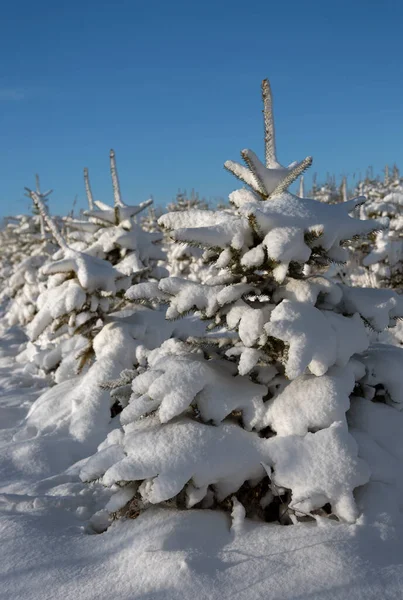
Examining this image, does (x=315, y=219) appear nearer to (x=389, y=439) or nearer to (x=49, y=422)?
(x=389, y=439)

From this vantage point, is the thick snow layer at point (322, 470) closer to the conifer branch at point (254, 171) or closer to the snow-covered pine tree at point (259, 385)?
the snow-covered pine tree at point (259, 385)

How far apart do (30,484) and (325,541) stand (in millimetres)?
2455

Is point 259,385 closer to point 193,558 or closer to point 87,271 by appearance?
point 193,558

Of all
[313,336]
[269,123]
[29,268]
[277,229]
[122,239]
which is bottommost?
[29,268]

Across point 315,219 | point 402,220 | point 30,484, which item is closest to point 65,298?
point 30,484

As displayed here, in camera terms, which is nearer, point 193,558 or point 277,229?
point 193,558

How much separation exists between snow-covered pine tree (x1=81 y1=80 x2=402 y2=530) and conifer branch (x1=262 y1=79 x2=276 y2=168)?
1.07 feet

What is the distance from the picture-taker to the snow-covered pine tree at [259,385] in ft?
8.04

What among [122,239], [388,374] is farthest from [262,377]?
[122,239]

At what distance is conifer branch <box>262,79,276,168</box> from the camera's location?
3281mm

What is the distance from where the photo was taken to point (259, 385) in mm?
2898

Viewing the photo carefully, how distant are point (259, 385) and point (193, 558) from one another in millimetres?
1062

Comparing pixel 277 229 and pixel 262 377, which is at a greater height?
pixel 277 229

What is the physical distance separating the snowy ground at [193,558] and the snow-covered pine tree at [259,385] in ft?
0.46
